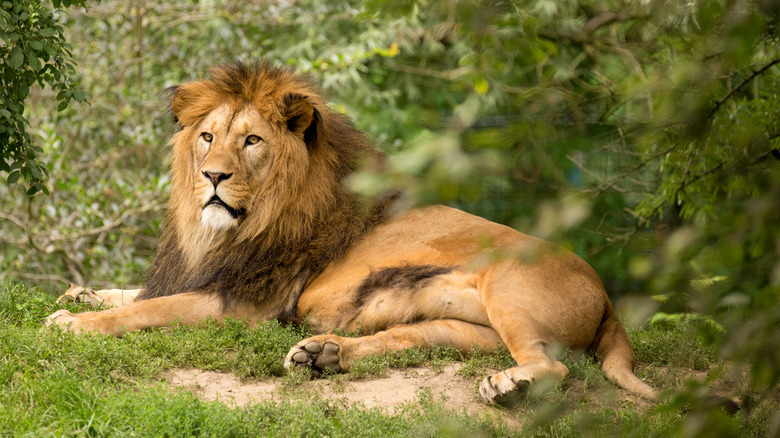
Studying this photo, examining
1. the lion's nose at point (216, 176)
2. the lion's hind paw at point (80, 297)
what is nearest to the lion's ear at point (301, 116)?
the lion's nose at point (216, 176)

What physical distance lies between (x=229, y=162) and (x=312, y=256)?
2.33 ft

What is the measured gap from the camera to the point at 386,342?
4.12 metres

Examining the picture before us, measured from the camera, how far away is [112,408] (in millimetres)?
3049

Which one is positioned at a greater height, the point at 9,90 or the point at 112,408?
the point at 9,90

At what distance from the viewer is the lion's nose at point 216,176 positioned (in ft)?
14.2

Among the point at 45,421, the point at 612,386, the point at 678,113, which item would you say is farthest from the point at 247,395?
the point at 678,113

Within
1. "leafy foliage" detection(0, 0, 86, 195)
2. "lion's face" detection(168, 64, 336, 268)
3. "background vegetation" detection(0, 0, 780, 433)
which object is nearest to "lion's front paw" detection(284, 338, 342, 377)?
"lion's face" detection(168, 64, 336, 268)

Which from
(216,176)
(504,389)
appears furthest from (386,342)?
(216,176)

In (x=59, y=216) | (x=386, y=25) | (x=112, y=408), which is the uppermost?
(x=386, y=25)

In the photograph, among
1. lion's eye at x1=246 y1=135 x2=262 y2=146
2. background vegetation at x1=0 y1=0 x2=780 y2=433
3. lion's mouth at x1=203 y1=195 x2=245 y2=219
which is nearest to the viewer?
background vegetation at x1=0 y1=0 x2=780 y2=433

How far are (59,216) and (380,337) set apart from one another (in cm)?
506

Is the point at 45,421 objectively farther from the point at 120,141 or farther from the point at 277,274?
the point at 120,141

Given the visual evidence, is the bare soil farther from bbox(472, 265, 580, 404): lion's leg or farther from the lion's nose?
the lion's nose

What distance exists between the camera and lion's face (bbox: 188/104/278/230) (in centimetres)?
438
